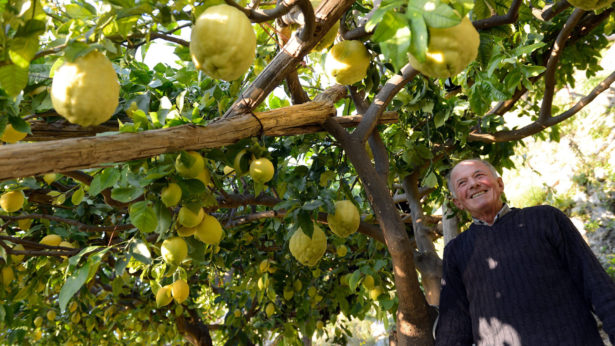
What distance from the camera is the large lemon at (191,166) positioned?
4.49 ft

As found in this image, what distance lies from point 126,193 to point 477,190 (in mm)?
1480

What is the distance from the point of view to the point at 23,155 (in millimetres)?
984

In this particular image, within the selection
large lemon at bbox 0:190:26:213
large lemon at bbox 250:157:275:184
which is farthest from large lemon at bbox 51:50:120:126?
large lemon at bbox 0:190:26:213

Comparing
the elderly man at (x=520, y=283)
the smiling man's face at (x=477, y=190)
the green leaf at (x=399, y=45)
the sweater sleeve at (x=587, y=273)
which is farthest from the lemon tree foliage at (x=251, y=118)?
the sweater sleeve at (x=587, y=273)

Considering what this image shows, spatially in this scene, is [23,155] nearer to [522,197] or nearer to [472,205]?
[472,205]

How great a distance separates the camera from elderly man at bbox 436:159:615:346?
1.74 metres

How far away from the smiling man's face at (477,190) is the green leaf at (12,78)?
5.82 feet

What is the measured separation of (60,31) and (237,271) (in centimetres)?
375

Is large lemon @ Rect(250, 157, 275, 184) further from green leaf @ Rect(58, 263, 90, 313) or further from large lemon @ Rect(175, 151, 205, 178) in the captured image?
green leaf @ Rect(58, 263, 90, 313)

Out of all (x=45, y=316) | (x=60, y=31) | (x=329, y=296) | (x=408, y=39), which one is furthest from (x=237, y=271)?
(x=408, y=39)

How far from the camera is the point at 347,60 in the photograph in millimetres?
1482

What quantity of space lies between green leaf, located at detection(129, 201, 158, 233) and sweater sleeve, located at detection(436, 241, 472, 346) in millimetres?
1184

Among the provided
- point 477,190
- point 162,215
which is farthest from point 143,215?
point 477,190

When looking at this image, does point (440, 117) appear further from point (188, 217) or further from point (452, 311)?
point (188, 217)
